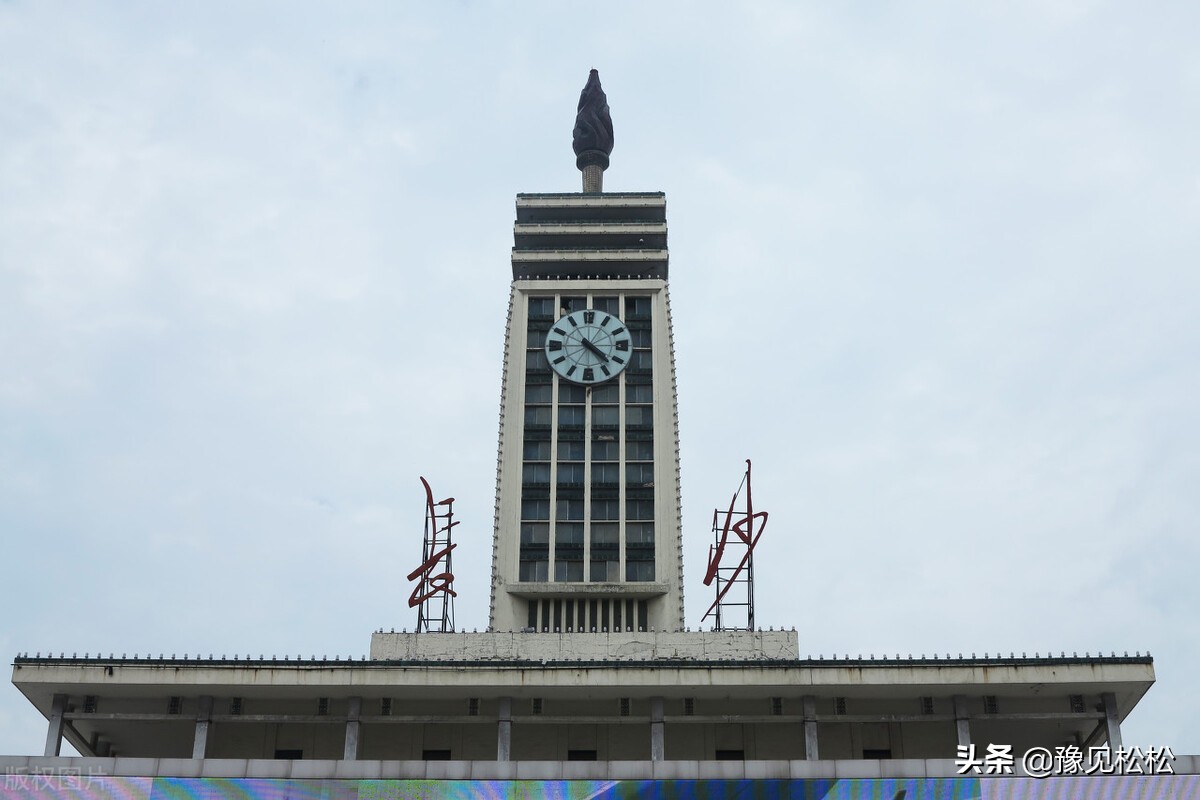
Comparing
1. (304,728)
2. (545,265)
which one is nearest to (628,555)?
(545,265)

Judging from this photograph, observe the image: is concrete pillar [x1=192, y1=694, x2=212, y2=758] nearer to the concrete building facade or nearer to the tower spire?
the concrete building facade

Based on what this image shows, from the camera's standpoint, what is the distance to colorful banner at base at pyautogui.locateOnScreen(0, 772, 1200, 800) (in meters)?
49.8

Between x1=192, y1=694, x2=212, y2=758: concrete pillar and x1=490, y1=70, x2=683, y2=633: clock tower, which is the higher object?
x1=490, y1=70, x2=683, y2=633: clock tower

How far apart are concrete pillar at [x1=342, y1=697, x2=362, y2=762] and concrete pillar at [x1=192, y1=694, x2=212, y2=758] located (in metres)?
5.48

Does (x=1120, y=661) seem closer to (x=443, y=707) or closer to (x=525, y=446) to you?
(x=443, y=707)

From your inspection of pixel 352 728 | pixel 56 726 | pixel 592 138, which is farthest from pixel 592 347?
pixel 56 726

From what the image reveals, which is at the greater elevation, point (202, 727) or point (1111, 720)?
point (1111, 720)

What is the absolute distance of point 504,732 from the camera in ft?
183

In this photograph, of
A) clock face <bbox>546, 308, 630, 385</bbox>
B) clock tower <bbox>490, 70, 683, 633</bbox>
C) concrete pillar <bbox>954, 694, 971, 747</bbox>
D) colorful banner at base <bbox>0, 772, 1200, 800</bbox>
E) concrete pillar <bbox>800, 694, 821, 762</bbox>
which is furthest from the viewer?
clock face <bbox>546, 308, 630, 385</bbox>

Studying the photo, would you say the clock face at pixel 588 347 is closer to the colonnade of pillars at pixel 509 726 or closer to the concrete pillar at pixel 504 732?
the concrete pillar at pixel 504 732

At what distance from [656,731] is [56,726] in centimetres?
2389

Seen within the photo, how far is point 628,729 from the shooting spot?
190ft

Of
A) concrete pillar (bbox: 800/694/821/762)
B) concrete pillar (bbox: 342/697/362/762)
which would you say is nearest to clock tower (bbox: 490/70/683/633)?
concrete pillar (bbox: 342/697/362/762)

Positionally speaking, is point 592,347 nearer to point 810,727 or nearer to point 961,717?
point 810,727
